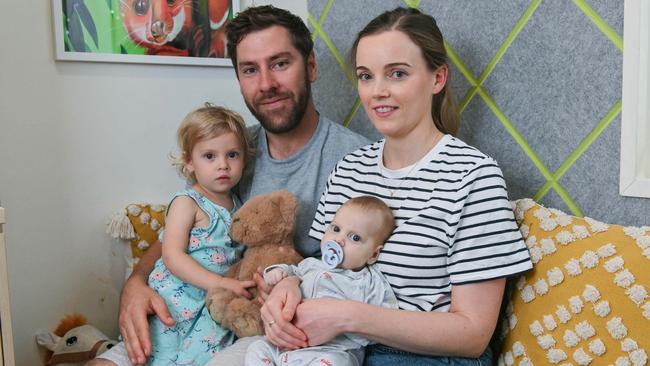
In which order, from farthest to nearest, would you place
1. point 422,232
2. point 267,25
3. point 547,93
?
point 267,25, point 547,93, point 422,232

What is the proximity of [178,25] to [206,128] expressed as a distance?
694 millimetres

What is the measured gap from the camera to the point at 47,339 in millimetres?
1937

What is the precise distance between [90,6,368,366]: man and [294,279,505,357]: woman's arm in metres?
0.46

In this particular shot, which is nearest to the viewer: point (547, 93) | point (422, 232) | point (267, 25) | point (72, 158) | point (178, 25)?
point (422, 232)

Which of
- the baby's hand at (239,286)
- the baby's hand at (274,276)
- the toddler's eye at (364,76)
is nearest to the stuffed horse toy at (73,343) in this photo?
the baby's hand at (239,286)

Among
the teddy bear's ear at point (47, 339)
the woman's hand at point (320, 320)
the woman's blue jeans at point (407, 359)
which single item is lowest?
the teddy bear's ear at point (47, 339)

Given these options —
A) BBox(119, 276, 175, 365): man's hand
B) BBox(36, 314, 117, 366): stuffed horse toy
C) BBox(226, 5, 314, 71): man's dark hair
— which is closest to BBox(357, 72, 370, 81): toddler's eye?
BBox(226, 5, 314, 71): man's dark hair

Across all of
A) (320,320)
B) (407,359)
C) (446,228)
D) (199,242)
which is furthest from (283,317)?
(199,242)

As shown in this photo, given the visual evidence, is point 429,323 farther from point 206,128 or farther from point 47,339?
point 47,339

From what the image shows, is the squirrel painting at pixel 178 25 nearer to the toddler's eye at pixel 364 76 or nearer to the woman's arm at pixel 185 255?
the woman's arm at pixel 185 255

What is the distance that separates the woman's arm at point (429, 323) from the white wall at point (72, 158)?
1190mm

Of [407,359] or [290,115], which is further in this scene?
[290,115]

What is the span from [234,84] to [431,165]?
121 centimetres

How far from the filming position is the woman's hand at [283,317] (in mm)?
1196
